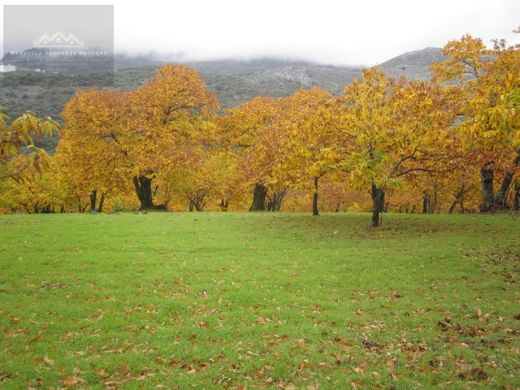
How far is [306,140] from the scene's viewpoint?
24.3m

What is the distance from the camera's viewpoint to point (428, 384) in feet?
28.2

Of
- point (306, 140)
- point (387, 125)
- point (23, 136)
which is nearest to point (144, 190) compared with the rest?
point (306, 140)

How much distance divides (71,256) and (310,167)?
12537 millimetres

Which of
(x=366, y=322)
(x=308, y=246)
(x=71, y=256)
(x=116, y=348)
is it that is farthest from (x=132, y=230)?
(x=366, y=322)

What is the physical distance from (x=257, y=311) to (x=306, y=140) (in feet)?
45.5

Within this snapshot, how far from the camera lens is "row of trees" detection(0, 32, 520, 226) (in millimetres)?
17891

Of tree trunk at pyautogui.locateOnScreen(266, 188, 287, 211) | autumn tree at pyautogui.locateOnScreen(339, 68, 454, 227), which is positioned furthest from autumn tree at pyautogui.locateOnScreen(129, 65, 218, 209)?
autumn tree at pyautogui.locateOnScreen(339, 68, 454, 227)

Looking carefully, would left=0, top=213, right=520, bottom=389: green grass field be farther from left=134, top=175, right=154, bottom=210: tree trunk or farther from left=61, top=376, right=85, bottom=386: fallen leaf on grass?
left=134, top=175, right=154, bottom=210: tree trunk

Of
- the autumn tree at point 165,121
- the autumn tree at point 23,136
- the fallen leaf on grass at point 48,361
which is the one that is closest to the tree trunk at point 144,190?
the autumn tree at point 165,121

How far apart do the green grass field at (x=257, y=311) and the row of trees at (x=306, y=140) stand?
14.0 ft

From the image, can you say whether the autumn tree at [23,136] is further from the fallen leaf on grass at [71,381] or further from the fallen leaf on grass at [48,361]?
the fallen leaf on grass at [48,361]

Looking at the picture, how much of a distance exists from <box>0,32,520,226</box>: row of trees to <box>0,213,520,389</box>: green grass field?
14.0ft

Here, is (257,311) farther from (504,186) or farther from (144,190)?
(144,190)

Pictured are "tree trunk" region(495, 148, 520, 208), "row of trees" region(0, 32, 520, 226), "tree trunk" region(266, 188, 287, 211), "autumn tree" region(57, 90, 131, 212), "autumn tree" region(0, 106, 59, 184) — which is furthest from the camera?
"tree trunk" region(266, 188, 287, 211)
